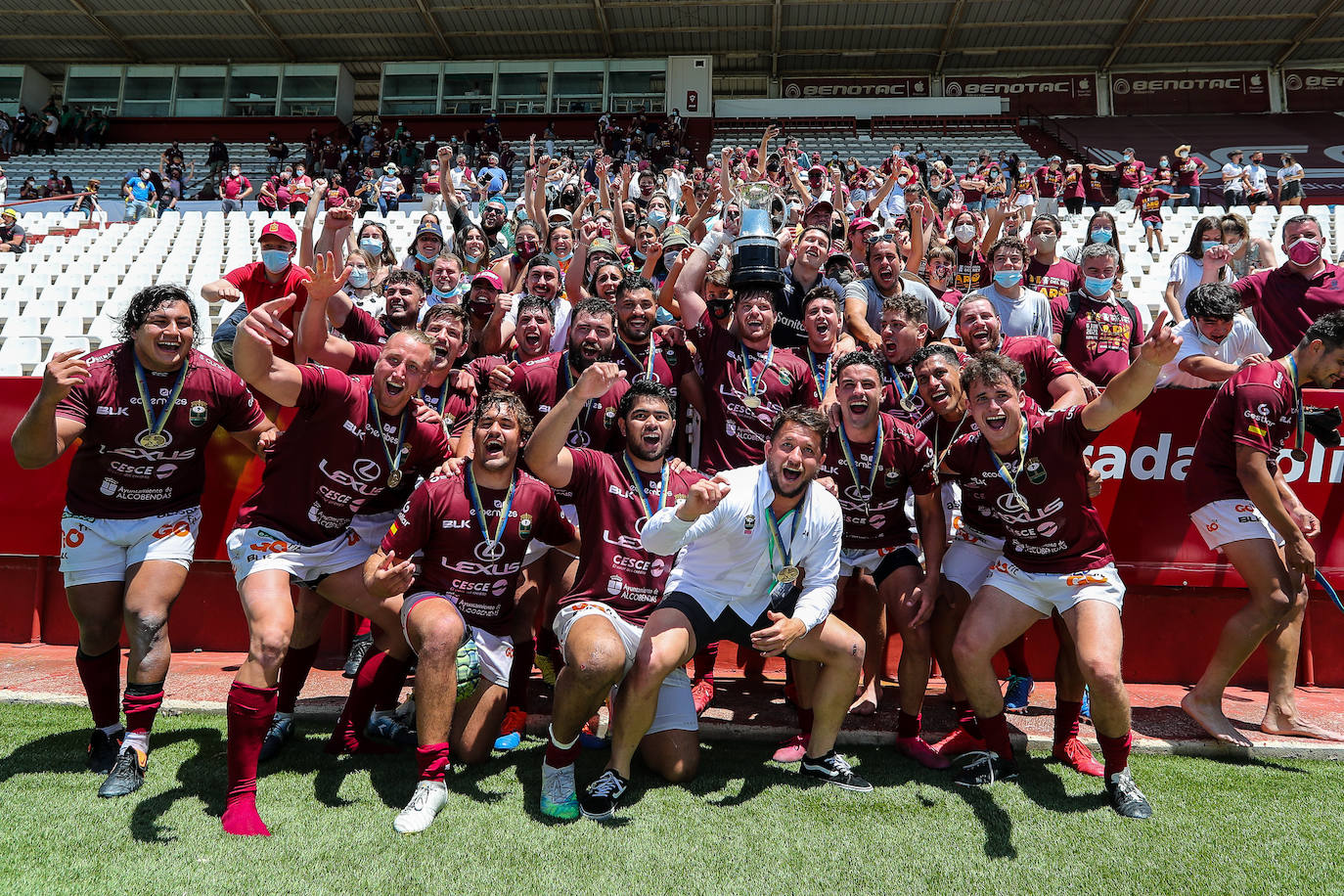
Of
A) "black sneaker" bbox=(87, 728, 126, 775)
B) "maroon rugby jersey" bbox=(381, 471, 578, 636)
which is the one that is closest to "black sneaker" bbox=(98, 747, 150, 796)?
"black sneaker" bbox=(87, 728, 126, 775)

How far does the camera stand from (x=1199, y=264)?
697 cm

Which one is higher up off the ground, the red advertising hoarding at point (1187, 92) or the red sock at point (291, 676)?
the red advertising hoarding at point (1187, 92)

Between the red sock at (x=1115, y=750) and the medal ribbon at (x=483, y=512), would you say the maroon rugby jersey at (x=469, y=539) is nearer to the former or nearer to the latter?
the medal ribbon at (x=483, y=512)

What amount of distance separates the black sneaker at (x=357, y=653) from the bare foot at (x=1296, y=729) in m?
5.00

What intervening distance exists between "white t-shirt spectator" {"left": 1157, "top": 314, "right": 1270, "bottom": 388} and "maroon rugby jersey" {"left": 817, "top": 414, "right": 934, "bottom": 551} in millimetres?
1857

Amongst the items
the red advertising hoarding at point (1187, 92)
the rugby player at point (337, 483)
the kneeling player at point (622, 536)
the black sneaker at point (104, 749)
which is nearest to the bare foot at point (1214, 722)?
the kneeling player at point (622, 536)

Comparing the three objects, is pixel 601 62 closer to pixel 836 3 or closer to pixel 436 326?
pixel 836 3

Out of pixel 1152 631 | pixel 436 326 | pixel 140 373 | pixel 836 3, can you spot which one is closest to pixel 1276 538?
pixel 1152 631

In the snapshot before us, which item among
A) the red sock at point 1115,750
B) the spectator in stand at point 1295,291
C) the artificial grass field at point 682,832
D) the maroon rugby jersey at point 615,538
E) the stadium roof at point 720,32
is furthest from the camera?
the stadium roof at point 720,32

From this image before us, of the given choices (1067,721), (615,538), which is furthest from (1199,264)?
(615,538)

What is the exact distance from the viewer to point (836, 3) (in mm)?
28312

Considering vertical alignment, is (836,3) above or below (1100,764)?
above

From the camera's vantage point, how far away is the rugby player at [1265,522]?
4422mm

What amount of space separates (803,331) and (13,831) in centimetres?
485
